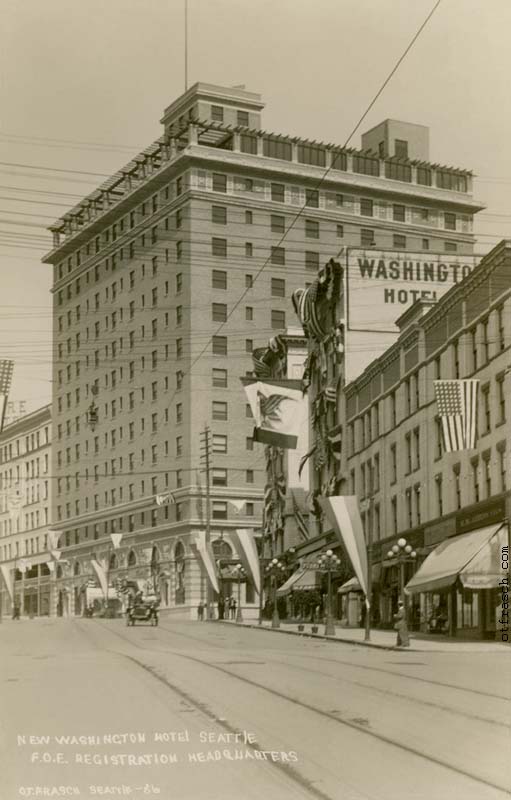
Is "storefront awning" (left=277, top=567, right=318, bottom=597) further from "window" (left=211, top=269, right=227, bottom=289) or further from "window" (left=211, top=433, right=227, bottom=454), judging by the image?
"window" (left=211, top=269, right=227, bottom=289)

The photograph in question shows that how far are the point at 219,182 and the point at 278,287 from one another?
9.76m

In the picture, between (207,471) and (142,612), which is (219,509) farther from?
(142,612)

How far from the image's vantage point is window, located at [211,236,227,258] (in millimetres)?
64738

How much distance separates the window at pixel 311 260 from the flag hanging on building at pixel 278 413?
20.1m

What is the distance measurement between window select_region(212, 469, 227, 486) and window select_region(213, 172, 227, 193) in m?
23.8

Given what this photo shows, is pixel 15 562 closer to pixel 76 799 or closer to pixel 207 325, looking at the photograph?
pixel 207 325

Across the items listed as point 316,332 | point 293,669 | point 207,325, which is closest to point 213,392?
point 207,325

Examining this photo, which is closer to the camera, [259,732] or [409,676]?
[259,732]

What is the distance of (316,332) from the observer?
215ft

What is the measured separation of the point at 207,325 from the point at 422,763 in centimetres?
6054

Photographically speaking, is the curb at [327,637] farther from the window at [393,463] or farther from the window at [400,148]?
the window at [400,148]

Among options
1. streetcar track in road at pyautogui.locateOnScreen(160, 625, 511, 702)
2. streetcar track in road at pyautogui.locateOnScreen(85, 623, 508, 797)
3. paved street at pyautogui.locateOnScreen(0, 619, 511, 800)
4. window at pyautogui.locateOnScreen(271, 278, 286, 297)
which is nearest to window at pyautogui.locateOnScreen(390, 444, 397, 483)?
window at pyautogui.locateOnScreen(271, 278, 286, 297)

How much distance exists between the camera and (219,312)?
231ft

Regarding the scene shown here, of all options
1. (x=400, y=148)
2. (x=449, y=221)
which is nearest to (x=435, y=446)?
(x=449, y=221)
